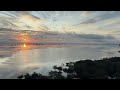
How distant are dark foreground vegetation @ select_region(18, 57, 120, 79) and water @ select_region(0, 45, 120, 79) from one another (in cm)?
6

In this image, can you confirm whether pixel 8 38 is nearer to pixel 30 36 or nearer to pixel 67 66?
pixel 30 36

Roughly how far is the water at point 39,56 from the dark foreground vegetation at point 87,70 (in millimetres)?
57

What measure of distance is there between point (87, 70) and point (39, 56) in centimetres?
58

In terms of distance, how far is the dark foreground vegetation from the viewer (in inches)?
95.0

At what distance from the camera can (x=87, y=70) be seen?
2.48 metres

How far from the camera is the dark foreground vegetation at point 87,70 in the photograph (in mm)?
2414

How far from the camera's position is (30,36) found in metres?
2.60

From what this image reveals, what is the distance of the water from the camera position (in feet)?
8.02

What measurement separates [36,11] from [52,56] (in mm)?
574
